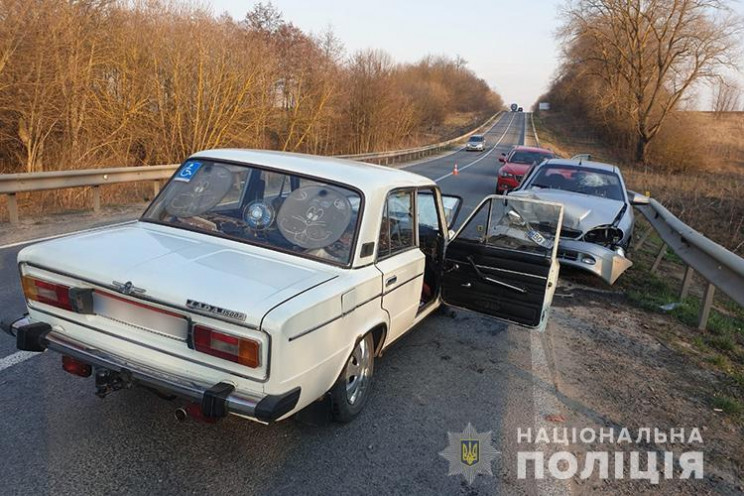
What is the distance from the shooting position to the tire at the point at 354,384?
3.12 meters

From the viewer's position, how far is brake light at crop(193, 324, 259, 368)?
8.04 ft

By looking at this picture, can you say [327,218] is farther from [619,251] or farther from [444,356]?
[619,251]

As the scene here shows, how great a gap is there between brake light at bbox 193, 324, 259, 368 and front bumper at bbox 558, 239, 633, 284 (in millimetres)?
4698

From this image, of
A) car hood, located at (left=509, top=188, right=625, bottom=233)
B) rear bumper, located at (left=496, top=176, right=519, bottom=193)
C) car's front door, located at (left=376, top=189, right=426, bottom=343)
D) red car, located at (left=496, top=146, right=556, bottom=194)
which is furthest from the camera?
red car, located at (left=496, top=146, right=556, bottom=194)

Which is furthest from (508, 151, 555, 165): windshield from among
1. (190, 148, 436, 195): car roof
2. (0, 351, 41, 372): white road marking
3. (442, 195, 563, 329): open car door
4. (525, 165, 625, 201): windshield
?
(0, 351, 41, 372): white road marking

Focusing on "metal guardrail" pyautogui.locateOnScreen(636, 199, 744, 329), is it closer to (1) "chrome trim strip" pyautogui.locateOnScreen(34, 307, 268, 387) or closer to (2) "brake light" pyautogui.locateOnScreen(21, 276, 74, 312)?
(1) "chrome trim strip" pyautogui.locateOnScreen(34, 307, 268, 387)

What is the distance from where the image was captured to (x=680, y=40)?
3334 cm

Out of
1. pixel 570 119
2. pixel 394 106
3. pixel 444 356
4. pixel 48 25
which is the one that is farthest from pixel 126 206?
pixel 570 119

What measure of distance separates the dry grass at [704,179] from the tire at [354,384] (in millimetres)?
9166

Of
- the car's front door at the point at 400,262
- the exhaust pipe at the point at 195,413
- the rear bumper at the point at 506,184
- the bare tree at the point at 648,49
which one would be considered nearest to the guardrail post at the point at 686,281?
the car's front door at the point at 400,262

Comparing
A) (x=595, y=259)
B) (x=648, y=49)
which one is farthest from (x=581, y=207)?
(x=648, y=49)

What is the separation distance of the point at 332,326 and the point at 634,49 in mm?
40345

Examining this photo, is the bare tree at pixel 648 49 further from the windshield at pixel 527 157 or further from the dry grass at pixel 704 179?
the windshield at pixel 527 157

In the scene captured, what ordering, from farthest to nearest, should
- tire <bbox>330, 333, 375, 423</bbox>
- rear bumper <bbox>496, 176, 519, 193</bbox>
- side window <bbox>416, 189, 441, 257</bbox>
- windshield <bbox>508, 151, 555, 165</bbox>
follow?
windshield <bbox>508, 151, 555, 165</bbox> → rear bumper <bbox>496, 176, 519, 193</bbox> → side window <bbox>416, 189, 441, 257</bbox> → tire <bbox>330, 333, 375, 423</bbox>
